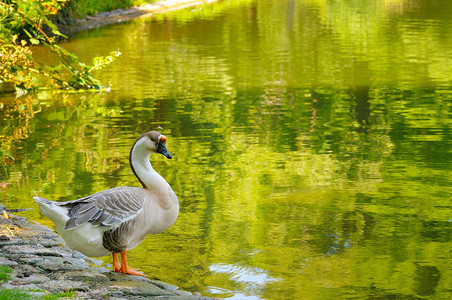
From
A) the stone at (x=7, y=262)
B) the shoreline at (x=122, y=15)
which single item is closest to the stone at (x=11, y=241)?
the stone at (x=7, y=262)

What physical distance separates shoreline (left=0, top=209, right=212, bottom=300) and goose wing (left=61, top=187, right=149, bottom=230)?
473 mm

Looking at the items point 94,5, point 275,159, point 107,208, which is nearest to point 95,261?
point 107,208

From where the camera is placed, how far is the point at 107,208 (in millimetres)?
6562

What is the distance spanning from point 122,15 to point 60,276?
32.0m

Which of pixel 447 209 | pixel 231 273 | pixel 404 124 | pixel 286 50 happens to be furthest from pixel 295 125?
pixel 286 50

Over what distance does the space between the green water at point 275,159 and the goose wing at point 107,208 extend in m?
1.02

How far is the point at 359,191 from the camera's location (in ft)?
32.7

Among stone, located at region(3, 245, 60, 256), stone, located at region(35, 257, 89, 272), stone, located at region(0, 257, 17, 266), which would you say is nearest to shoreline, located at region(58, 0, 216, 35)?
stone, located at region(3, 245, 60, 256)

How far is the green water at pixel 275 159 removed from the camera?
765 centimetres

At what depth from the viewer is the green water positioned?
765 centimetres

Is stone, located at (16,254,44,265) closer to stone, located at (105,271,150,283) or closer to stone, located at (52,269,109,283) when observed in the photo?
stone, located at (52,269,109,283)

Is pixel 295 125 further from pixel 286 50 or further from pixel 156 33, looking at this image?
pixel 156 33

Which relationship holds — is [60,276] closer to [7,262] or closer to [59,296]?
[7,262]

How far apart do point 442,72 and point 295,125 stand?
6705 mm
